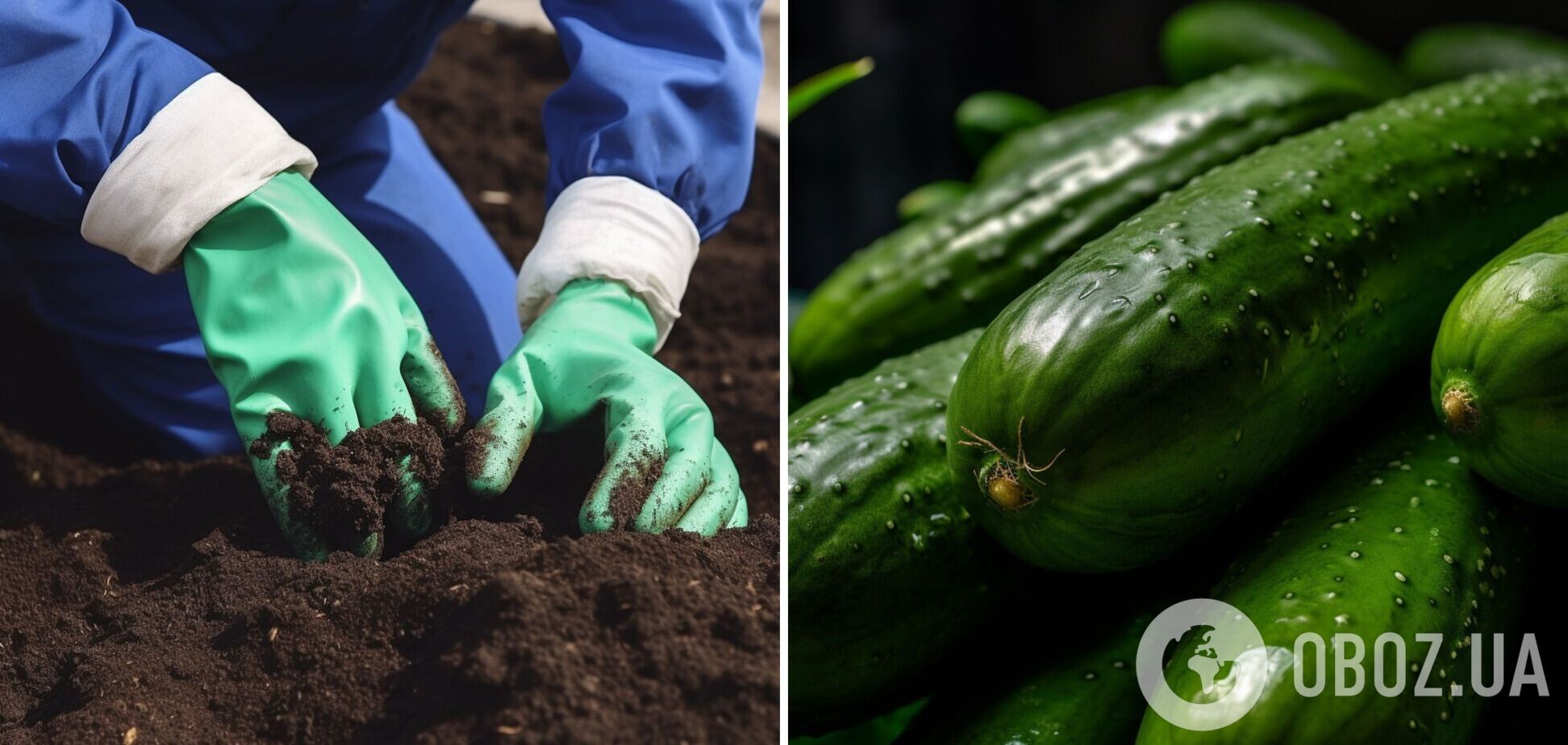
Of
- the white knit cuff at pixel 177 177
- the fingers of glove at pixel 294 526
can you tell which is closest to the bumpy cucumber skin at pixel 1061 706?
the fingers of glove at pixel 294 526

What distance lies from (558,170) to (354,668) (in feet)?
1.20

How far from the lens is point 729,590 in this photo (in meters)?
0.60

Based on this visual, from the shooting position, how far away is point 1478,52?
1210 millimetres

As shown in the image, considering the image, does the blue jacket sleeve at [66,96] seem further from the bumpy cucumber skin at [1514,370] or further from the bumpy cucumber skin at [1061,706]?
the bumpy cucumber skin at [1514,370]

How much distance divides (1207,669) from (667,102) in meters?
0.47

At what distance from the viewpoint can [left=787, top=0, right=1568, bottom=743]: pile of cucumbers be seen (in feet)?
2.03

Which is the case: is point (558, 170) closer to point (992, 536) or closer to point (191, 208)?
point (191, 208)

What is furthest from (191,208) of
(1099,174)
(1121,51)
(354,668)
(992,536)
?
(1121,51)

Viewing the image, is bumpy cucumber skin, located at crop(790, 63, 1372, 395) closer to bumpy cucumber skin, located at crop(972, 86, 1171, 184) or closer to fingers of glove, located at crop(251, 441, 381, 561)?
bumpy cucumber skin, located at crop(972, 86, 1171, 184)

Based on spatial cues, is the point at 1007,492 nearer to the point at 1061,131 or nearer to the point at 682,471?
the point at 682,471

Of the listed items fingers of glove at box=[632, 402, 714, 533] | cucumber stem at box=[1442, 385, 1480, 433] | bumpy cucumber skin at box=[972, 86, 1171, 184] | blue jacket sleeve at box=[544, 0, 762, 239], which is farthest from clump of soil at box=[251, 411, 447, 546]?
bumpy cucumber skin at box=[972, 86, 1171, 184]

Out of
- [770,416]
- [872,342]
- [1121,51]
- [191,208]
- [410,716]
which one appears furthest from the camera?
[1121,51]

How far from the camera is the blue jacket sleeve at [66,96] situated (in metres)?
0.66

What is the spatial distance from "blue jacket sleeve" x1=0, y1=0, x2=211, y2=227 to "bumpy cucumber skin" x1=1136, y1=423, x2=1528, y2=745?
2.02 feet
